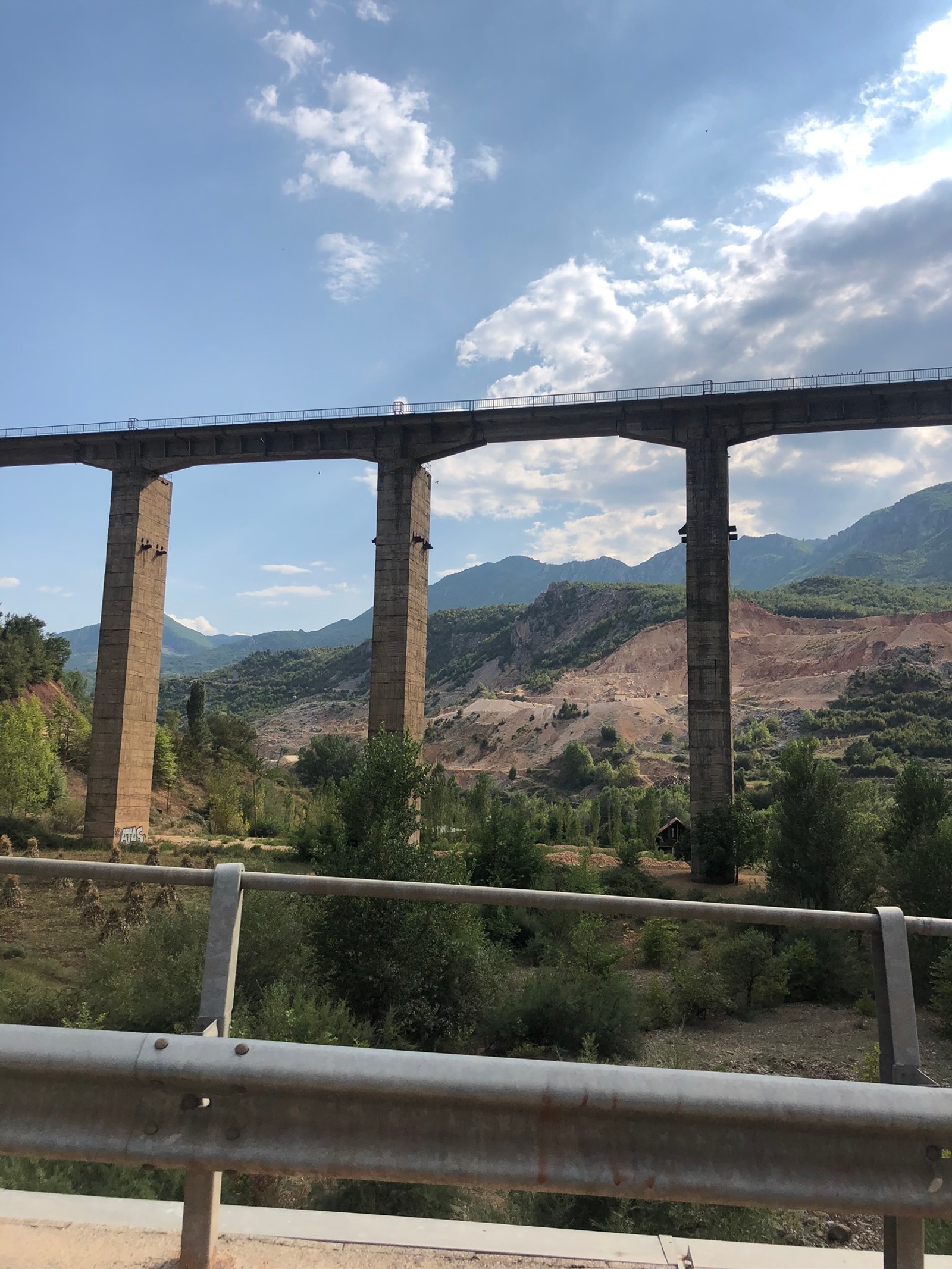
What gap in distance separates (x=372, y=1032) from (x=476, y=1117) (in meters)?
8.43

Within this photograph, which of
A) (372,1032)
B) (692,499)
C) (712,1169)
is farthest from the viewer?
(692,499)

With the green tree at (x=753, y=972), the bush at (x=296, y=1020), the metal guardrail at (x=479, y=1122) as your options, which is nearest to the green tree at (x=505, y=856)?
the green tree at (x=753, y=972)

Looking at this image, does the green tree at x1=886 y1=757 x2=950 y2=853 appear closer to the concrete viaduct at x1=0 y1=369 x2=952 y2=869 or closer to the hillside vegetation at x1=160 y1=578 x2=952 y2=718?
the concrete viaduct at x1=0 y1=369 x2=952 y2=869

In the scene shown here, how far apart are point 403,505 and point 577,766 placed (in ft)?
164

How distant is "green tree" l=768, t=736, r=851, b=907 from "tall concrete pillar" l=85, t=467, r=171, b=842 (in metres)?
20.3

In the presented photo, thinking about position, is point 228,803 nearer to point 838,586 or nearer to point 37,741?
point 37,741

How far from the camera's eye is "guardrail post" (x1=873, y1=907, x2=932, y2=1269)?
2184 millimetres

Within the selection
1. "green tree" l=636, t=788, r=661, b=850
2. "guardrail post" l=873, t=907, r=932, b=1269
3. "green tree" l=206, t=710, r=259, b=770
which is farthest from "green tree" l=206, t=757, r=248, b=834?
"guardrail post" l=873, t=907, r=932, b=1269

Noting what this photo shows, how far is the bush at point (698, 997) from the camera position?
38.4 feet

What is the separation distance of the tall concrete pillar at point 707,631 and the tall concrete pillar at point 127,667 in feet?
58.8

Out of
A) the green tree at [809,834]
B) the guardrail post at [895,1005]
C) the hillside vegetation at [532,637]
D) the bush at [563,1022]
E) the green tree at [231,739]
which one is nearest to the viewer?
the guardrail post at [895,1005]

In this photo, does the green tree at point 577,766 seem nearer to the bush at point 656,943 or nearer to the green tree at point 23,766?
the green tree at point 23,766

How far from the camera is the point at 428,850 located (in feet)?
38.2

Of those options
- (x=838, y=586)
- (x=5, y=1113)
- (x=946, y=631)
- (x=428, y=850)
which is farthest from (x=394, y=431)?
(x=838, y=586)
